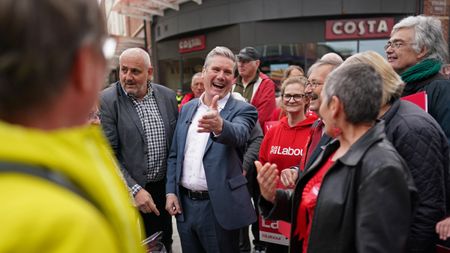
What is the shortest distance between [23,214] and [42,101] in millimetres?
202

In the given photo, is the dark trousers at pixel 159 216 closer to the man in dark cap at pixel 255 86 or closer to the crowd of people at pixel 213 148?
the crowd of people at pixel 213 148

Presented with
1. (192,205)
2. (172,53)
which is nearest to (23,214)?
(192,205)

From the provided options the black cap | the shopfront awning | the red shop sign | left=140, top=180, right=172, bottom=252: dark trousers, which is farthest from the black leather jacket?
the shopfront awning

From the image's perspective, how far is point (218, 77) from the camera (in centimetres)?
255

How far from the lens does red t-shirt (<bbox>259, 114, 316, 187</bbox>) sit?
297cm

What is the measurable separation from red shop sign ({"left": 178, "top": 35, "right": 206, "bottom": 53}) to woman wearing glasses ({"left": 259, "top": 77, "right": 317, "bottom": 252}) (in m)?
10.3

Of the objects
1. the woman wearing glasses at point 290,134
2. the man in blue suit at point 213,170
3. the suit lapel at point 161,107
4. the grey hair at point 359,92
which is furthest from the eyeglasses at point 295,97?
the grey hair at point 359,92

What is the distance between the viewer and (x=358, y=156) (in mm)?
1449

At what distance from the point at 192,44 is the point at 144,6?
2.75 meters

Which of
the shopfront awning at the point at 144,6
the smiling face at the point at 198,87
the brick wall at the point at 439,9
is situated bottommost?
the smiling face at the point at 198,87

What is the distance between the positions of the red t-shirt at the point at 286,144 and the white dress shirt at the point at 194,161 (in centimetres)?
78

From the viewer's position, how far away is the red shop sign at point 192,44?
42.9 ft

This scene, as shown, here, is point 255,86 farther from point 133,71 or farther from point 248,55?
point 133,71

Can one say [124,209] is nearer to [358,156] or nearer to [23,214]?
[23,214]
